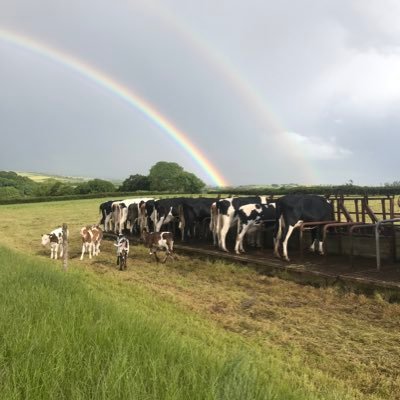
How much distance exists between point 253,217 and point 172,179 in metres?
88.3

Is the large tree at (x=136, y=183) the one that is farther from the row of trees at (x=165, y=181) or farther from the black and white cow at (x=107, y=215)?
the black and white cow at (x=107, y=215)

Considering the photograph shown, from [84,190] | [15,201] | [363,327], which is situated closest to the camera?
[363,327]

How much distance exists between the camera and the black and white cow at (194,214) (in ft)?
59.6

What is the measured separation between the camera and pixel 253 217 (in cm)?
1522

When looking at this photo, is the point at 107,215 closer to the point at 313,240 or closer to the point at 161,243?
the point at 161,243

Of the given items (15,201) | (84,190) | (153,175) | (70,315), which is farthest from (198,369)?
(153,175)

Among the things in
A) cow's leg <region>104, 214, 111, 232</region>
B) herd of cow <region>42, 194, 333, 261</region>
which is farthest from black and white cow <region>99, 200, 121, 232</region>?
herd of cow <region>42, 194, 333, 261</region>

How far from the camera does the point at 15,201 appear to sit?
65000 millimetres

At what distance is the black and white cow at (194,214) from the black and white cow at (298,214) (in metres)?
4.99

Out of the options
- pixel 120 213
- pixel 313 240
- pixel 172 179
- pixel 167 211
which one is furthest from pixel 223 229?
pixel 172 179

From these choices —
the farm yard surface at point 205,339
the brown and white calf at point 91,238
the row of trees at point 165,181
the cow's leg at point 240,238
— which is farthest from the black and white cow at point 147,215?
the row of trees at point 165,181

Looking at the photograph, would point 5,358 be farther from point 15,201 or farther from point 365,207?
point 15,201

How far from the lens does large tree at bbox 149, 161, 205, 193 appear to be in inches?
3996

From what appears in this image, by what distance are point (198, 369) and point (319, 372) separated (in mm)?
2101
